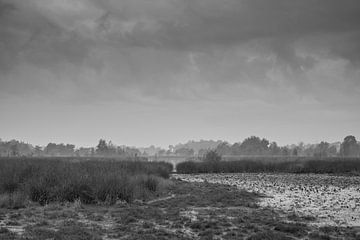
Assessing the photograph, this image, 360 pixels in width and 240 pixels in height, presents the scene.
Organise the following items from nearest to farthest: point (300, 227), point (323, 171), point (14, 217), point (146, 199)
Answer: point (300, 227) → point (14, 217) → point (146, 199) → point (323, 171)

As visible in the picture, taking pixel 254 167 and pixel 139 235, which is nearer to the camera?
pixel 139 235

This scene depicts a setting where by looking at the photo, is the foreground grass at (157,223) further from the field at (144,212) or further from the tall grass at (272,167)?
the tall grass at (272,167)

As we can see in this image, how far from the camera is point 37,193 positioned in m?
21.7

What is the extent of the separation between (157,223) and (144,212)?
2524 mm

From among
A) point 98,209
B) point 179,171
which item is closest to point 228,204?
point 98,209

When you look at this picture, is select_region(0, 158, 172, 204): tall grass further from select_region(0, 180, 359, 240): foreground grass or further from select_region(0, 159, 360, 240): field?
select_region(0, 180, 359, 240): foreground grass

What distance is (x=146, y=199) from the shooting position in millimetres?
24141

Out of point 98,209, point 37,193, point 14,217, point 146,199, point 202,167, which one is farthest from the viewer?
point 202,167

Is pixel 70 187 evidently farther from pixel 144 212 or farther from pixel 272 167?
pixel 272 167

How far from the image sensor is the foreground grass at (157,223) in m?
12.8

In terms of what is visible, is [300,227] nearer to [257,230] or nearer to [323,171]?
[257,230]

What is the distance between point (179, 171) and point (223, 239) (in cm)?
5301

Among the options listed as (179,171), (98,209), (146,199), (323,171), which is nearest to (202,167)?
(179,171)

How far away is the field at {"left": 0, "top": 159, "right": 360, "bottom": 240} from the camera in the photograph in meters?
13.2
